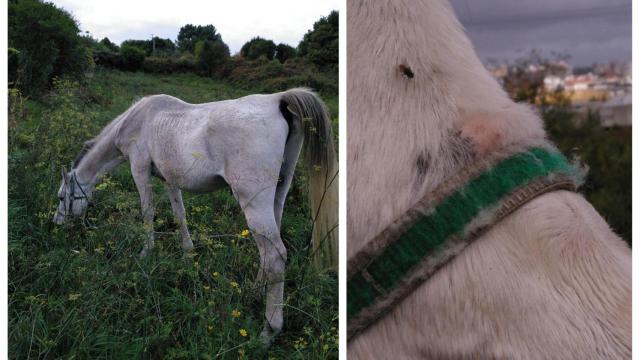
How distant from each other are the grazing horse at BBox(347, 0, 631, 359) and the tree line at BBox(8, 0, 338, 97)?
0.54m

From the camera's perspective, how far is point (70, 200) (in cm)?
141

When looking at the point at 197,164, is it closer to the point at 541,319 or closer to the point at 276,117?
the point at 276,117

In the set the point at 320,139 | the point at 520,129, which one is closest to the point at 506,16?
the point at 520,129

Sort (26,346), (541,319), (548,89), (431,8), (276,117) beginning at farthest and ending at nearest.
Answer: (276,117) < (26,346) < (548,89) < (431,8) < (541,319)

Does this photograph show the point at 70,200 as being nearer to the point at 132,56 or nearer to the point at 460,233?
the point at 132,56

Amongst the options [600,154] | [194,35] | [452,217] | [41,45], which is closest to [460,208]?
[452,217]

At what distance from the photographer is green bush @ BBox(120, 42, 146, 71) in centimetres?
137

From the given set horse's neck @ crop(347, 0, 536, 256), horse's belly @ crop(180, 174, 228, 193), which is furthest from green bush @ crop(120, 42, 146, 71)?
horse's neck @ crop(347, 0, 536, 256)

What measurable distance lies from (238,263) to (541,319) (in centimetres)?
84

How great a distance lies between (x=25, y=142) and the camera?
4.53ft

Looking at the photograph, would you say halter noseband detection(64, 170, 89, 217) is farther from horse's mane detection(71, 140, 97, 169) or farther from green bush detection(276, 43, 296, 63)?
green bush detection(276, 43, 296, 63)

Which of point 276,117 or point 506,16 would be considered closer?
point 506,16

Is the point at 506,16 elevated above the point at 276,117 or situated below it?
above

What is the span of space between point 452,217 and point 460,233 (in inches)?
1.0
